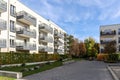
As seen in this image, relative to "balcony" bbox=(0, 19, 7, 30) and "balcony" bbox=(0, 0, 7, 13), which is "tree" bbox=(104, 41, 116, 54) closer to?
"balcony" bbox=(0, 19, 7, 30)

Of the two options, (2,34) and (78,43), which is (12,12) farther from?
(78,43)

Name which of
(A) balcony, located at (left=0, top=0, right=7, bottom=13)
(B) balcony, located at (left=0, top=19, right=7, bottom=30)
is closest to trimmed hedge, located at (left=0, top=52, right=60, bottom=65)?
(B) balcony, located at (left=0, top=19, right=7, bottom=30)

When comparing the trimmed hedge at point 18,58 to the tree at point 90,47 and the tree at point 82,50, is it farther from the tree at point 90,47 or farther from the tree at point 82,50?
the tree at point 90,47

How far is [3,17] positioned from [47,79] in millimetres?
19879

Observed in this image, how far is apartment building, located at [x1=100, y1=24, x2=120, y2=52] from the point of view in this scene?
6569 cm

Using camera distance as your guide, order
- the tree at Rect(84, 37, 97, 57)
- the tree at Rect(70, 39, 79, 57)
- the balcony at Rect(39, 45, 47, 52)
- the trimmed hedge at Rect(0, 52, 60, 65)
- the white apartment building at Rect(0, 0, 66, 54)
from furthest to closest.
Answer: the tree at Rect(70, 39, 79, 57) → the tree at Rect(84, 37, 97, 57) → the balcony at Rect(39, 45, 47, 52) → the white apartment building at Rect(0, 0, 66, 54) → the trimmed hedge at Rect(0, 52, 60, 65)

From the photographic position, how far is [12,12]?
36.1 metres

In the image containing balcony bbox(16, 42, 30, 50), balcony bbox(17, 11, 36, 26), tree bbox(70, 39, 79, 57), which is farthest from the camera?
tree bbox(70, 39, 79, 57)

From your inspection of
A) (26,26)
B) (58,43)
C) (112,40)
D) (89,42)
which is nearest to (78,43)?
(89,42)

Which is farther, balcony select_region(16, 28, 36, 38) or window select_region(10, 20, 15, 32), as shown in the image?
balcony select_region(16, 28, 36, 38)

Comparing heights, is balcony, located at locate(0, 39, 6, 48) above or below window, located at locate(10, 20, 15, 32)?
below

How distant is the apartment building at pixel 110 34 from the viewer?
65688mm

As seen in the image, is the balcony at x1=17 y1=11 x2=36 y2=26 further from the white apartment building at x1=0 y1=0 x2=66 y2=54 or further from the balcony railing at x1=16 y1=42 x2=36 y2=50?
the balcony railing at x1=16 y1=42 x2=36 y2=50

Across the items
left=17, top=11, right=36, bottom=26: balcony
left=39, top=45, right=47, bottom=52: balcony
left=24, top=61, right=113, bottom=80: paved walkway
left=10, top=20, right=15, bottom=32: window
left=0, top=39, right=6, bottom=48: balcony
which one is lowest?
left=24, top=61, right=113, bottom=80: paved walkway
